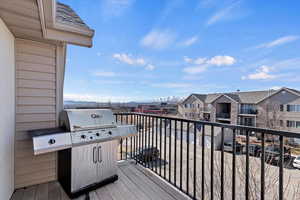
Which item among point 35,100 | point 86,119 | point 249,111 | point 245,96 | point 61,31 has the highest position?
point 61,31

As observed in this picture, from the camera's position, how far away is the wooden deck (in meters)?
1.88

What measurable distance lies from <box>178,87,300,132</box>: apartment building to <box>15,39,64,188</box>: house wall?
12.2 m

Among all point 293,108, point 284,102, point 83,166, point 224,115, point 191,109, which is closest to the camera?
point 83,166

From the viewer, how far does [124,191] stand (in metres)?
2.01

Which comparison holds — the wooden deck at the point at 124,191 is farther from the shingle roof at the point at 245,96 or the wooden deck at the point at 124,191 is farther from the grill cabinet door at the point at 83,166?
the shingle roof at the point at 245,96

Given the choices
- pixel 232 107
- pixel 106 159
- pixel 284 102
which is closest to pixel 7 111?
pixel 106 159

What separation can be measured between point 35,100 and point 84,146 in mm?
1096

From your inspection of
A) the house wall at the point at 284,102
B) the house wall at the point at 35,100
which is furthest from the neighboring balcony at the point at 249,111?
the house wall at the point at 35,100

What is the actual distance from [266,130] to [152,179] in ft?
5.70

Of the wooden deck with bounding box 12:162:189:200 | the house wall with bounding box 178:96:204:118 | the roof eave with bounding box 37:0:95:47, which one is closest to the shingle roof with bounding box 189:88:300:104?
the house wall with bounding box 178:96:204:118

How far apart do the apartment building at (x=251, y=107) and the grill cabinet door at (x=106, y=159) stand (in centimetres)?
1145

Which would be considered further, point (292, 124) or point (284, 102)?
point (284, 102)

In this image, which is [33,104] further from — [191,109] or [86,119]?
[191,109]

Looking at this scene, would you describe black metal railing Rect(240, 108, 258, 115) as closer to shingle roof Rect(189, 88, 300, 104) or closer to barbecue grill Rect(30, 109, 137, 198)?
shingle roof Rect(189, 88, 300, 104)
